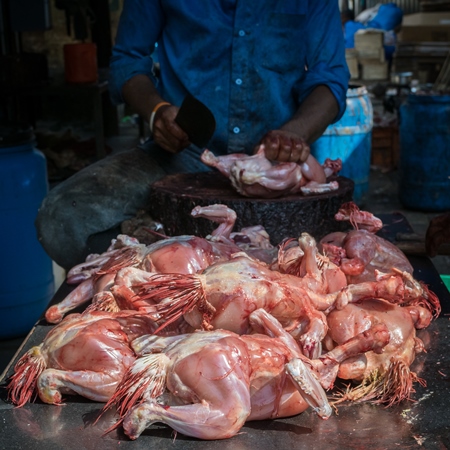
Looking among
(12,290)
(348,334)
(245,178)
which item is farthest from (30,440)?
(12,290)

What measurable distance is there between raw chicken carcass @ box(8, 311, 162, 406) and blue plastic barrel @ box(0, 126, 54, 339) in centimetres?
294

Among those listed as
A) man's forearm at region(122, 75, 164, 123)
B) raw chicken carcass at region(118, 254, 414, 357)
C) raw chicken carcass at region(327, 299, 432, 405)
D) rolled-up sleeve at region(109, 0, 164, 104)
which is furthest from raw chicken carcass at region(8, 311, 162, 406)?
rolled-up sleeve at region(109, 0, 164, 104)

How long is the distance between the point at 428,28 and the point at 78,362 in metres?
12.7

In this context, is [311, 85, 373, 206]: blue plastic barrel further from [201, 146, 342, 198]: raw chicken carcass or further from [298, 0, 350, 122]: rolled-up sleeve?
[201, 146, 342, 198]: raw chicken carcass

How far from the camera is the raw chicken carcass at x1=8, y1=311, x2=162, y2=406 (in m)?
2.24

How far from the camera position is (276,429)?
85.8 inches

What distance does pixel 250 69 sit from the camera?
13.9ft

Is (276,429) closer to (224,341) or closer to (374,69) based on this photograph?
(224,341)

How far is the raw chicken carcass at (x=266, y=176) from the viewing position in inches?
138

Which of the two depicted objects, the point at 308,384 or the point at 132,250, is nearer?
the point at 308,384

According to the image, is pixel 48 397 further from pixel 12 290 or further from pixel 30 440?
pixel 12 290

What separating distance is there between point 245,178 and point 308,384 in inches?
62.5

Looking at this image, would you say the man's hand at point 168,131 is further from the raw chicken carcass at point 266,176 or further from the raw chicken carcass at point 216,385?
the raw chicken carcass at point 216,385

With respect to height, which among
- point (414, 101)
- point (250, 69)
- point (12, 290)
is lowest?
point (12, 290)
